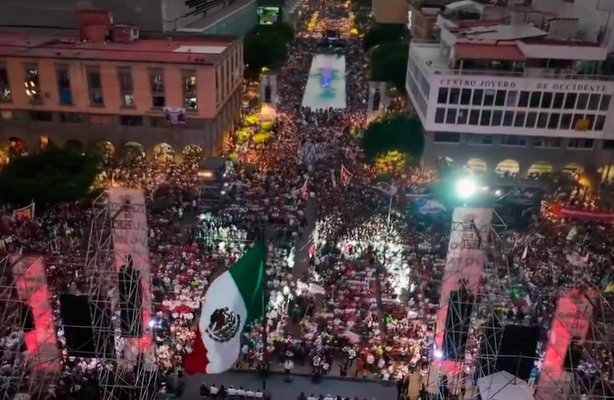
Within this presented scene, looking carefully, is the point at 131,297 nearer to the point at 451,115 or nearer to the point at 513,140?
the point at 451,115

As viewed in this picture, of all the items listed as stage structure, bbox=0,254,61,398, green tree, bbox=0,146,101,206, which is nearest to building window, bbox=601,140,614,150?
green tree, bbox=0,146,101,206

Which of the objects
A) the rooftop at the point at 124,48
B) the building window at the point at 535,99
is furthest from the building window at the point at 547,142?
the rooftop at the point at 124,48

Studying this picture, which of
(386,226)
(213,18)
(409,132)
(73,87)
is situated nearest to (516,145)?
(409,132)

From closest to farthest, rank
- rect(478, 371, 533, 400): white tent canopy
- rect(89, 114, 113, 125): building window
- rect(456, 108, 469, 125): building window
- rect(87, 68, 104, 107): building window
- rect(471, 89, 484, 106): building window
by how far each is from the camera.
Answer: rect(478, 371, 533, 400): white tent canopy
rect(471, 89, 484, 106): building window
rect(456, 108, 469, 125): building window
rect(87, 68, 104, 107): building window
rect(89, 114, 113, 125): building window

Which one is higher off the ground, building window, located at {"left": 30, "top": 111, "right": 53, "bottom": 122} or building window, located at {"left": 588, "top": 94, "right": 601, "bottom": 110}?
building window, located at {"left": 588, "top": 94, "right": 601, "bottom": 110}

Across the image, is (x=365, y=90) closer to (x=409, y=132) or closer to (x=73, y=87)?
(x=409, y=132)

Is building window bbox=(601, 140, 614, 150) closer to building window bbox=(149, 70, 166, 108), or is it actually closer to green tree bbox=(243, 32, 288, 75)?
building window bbox=(149, 70, 166, 108)
